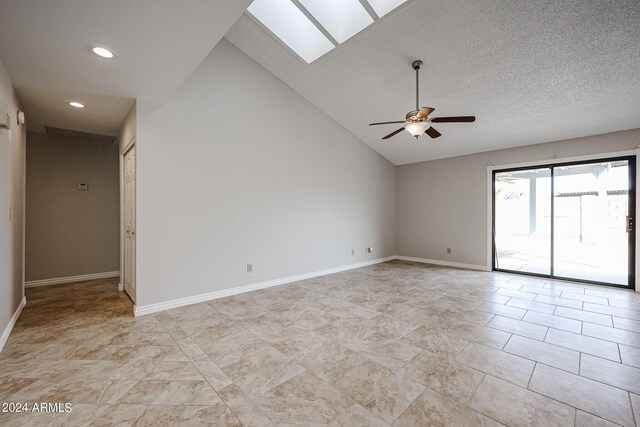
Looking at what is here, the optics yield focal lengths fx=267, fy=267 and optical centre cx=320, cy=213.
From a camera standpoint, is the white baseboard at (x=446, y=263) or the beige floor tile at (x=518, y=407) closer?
the beige floor tile at (x=518, y=407)

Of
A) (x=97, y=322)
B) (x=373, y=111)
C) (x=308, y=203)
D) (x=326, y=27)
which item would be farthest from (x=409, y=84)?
(x=97, y=322)

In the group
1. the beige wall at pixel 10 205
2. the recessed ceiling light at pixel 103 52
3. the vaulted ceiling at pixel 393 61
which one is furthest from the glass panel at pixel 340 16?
the beige wall at pixel 10 205

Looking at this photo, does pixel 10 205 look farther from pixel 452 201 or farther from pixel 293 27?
pixel 452 201

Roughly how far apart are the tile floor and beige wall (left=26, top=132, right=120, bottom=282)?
3.39 feet

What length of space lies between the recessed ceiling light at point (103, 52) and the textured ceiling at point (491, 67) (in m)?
2.00

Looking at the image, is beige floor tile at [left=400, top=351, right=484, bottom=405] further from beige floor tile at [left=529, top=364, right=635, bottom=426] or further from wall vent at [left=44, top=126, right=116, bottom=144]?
wall vent at [left=44, top=126, right=116, bottom=144]

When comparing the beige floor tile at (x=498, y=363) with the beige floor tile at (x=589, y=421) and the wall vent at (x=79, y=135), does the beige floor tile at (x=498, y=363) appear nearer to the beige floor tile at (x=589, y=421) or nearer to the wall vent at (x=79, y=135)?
the beige floor tile at (x=589, y=421)

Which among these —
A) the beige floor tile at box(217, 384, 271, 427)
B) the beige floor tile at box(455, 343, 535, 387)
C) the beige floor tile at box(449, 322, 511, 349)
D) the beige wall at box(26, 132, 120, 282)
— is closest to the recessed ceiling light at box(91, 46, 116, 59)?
the beige floor tile at box(217, 384, 271, 427)

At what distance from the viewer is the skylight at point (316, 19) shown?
347 centimetres

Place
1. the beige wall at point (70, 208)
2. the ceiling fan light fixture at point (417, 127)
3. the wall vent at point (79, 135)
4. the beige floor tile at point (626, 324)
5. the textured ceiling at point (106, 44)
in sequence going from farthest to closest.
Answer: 1. the beige wall at point (70, 208)
2. the wall vent at point (79, 135)
3. the ceiling fan light fixture at point (417, 127)
4. the beige floor tile at point (626, 324)
5. the textured ceiling at point (106, 44)

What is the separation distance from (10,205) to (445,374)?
4465 millimetres

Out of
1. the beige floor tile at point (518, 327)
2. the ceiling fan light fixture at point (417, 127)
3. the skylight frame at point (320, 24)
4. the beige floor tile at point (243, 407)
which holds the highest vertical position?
the skylight frame at point (320, 24)

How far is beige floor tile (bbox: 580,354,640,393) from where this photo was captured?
6.42 ft

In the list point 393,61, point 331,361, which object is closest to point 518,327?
point 331,361
